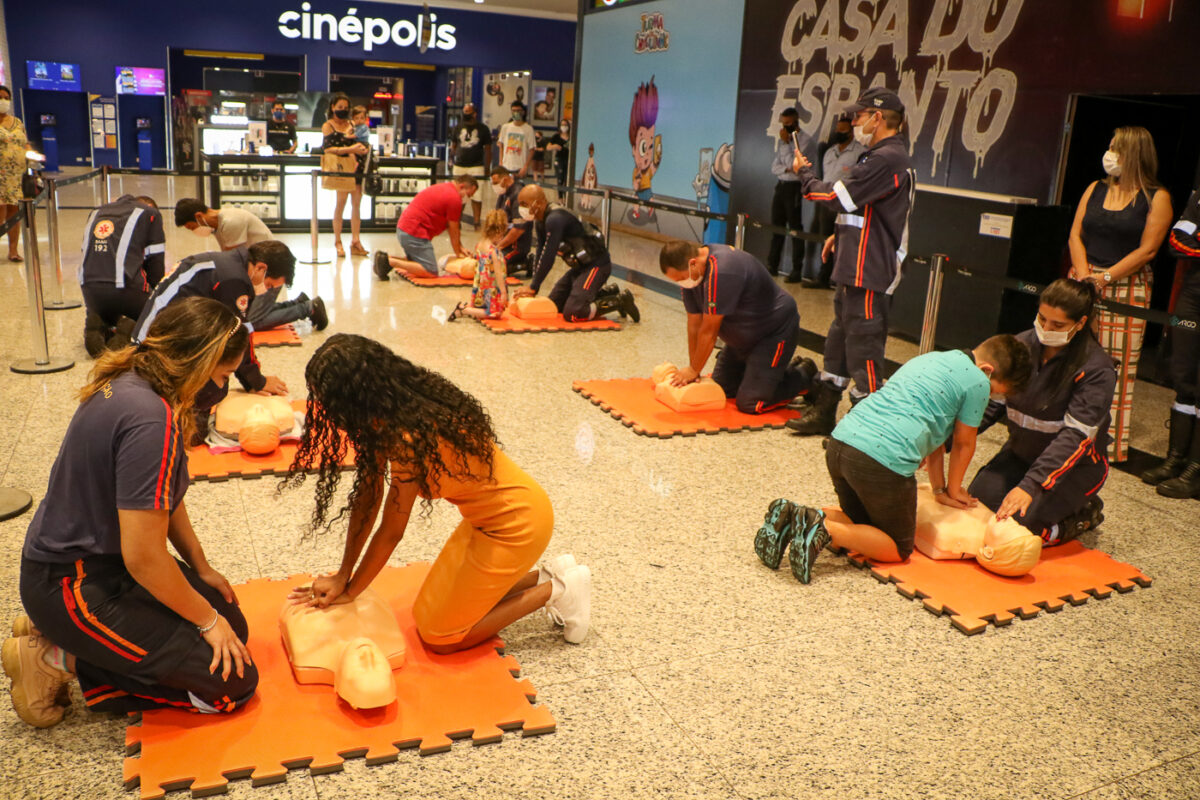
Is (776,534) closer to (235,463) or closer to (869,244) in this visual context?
(869,244)

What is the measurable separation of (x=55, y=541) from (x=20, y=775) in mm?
A: 632

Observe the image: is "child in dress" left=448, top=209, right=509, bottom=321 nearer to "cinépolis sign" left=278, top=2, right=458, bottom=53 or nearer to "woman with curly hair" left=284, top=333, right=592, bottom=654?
"woman with curly hair" left=284, top=333, right=592, bottom=654

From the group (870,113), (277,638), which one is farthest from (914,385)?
(277,638)

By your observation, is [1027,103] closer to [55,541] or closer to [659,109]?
[659,109]

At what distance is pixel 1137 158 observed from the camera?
205 inches

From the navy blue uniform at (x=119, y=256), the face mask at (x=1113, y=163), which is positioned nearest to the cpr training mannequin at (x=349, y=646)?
the navy blue uniform at (x=119, y=256)

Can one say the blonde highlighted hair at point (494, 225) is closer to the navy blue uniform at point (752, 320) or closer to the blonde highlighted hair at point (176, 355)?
the navy blue uniform at point (752, 320)

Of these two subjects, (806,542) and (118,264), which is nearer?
(806,542)

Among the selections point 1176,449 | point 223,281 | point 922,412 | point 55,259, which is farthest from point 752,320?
point 55,259

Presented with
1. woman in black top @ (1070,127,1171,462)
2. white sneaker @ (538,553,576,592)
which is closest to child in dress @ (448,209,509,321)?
woman in black top @ (1070,127,1171,462)

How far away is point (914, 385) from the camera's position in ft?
12.4

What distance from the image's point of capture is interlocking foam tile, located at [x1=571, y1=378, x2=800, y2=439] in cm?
561

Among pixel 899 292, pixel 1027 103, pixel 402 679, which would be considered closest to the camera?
pixel 402 679

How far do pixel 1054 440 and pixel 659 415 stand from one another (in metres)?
2.36
